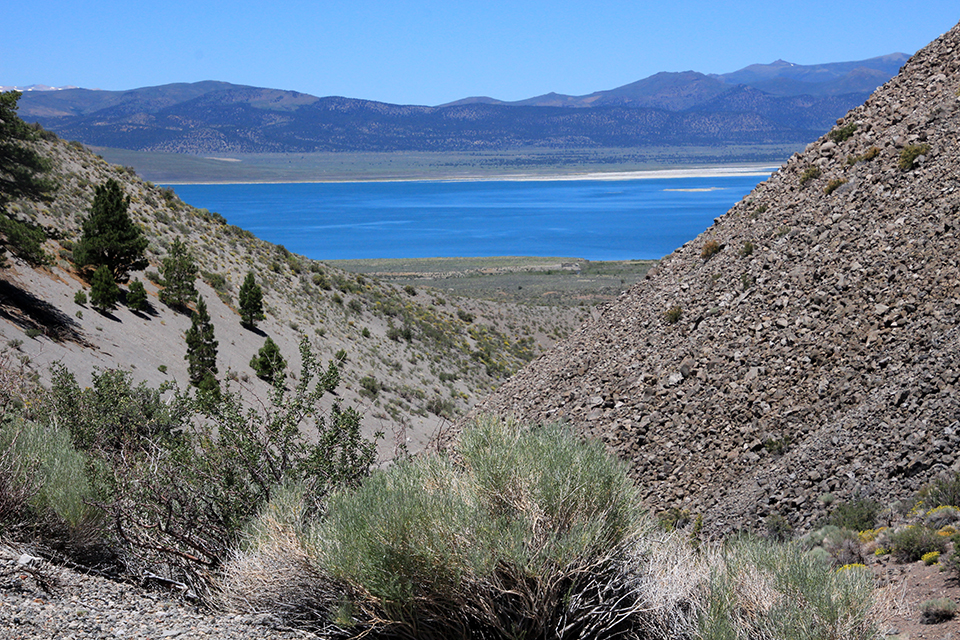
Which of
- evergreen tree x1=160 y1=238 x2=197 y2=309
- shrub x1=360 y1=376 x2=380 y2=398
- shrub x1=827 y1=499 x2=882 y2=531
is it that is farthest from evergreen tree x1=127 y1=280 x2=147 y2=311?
shrub x1=827 y1=499 x2=882 y2=531

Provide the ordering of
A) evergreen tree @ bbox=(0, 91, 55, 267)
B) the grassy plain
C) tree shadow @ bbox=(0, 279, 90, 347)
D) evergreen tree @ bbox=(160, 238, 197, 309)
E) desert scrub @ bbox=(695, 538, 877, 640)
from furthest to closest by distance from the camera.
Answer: the grassy plain < evergreen tree @ bbox=(160, 238, 197, 309) < tree shadow @ bbox=(0, 279, 90, 347) < evergreen tree @ bbox=(0, 91, 55, 267) < desert scrub @ bbox=(695, 538, 877, 640)

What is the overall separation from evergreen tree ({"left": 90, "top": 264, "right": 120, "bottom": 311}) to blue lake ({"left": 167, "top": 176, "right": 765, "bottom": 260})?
237 ft

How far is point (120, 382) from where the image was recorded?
1143 cm

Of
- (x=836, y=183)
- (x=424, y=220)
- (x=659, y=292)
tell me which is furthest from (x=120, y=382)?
(x=424, y=220)

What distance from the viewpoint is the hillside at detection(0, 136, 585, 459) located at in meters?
20.8

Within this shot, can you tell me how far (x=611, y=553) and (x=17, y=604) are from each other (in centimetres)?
450

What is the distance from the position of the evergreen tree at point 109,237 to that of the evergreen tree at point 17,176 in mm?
4268

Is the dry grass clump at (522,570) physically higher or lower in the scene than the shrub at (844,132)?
lower

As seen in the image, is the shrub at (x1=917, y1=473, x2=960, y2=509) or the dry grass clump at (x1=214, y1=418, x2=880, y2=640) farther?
the shrub at (x1=917, y1=473, x2=960, y2=509)

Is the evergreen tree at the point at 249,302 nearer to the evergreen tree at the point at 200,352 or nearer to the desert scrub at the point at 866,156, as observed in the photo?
the evergreen tree at the point at 200,352

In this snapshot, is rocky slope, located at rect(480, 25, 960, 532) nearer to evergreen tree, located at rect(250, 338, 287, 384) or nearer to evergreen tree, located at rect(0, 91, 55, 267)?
evergreen tree, located at rect(250, 338, 287, 384)

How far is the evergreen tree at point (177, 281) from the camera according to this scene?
1057 inches

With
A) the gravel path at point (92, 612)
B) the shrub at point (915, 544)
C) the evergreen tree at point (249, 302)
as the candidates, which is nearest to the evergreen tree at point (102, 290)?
the evergreen tree at point (249, 302)

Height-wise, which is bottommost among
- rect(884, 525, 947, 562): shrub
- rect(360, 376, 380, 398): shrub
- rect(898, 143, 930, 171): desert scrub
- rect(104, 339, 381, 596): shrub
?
rect(360, 376, 380, 398): shrub
